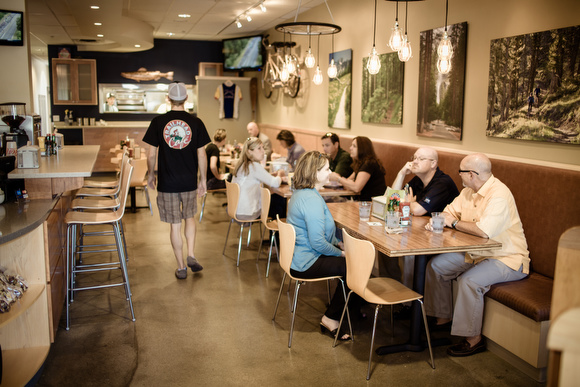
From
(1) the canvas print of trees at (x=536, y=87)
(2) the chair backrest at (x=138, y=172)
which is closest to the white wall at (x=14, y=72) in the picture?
(2) the chair backrest at (x=138, y=172)

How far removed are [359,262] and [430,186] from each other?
133cm

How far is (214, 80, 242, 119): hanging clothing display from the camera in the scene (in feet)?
39.0

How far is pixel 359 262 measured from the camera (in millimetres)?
3133

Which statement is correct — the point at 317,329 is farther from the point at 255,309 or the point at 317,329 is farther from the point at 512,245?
the point at 512,245

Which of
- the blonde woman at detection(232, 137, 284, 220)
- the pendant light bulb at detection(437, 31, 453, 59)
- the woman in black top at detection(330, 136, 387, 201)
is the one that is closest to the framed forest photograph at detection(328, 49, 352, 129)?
the woman in black top at detection(330, 136, 387, 201)

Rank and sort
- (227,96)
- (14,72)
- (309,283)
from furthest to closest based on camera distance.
Result: 1. (227,96)
2. (14,72)
3. (309,283)

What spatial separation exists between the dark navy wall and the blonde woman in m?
8.23

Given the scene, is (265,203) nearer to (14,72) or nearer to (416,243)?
(416,243)

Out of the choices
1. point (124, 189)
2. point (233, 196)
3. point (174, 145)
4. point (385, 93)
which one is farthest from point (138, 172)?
point (385, 93)

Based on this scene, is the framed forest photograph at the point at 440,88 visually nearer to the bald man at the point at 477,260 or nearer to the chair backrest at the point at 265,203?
the bald man at the point at 477,260

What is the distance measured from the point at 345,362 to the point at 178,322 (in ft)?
4.47

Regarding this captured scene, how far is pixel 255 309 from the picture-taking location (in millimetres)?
4223

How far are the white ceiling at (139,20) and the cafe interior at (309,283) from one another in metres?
0.09

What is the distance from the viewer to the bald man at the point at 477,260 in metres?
3.45
